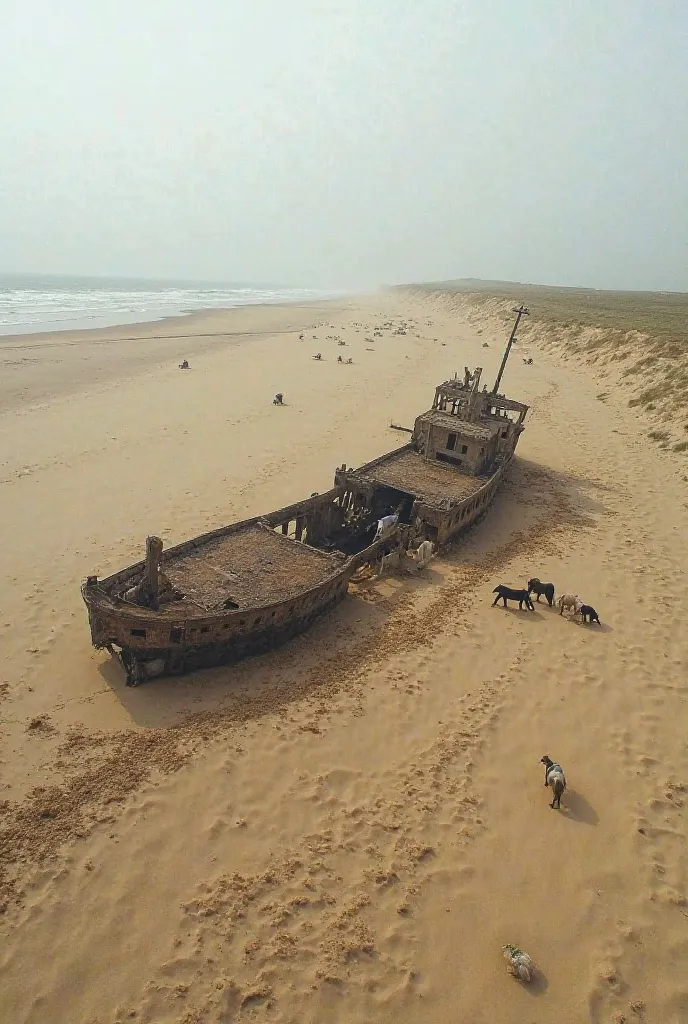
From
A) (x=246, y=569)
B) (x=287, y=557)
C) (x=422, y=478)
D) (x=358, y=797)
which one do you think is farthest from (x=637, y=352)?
(x=358, y=797)

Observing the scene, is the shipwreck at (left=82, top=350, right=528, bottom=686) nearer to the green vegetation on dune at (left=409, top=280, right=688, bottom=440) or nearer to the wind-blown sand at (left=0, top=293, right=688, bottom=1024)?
the wind-blown sand at (left=0, top=293, right=688, bottom=1024)

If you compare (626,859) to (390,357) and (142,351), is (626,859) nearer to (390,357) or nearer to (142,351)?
(390,357)

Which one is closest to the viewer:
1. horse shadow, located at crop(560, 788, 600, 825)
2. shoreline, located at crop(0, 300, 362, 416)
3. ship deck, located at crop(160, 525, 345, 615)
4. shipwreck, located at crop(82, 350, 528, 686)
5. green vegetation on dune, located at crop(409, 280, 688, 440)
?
horse shadow, located at crop(560, 788, 600, 825)

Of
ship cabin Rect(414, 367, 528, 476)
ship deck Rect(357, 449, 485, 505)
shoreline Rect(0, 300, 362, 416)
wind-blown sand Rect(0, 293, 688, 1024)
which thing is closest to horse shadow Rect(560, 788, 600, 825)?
wind-blown sand Rect(0, 293, 688, 1024)

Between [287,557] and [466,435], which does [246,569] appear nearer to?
[287,557]

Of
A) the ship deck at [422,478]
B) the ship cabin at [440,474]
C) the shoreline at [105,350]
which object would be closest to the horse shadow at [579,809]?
the ship cabin at [440,474]

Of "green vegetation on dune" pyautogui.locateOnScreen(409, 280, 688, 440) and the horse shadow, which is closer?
the horse shadow

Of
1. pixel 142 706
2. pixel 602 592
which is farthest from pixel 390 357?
pixel 142 706
